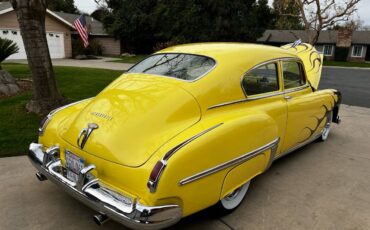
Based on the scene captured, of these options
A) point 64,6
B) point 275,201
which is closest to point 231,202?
point 275,201

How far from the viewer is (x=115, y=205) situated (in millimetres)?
2273

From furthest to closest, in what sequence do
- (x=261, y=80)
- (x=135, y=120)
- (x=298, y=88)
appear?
(x=298, y=88), (x=261, y=80), (x=135, y=120)

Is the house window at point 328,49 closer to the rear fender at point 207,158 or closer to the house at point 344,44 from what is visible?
the house at point 344,44

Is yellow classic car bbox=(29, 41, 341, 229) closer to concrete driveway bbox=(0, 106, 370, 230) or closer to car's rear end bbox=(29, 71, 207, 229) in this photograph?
car's rear end bbox=(29, 71, 207, 229)

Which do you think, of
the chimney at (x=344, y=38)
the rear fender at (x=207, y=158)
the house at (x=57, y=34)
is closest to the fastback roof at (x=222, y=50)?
the rear fender at (x=207, y=158)

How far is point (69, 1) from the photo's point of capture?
45.2 m

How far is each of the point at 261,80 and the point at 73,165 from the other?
2226mm

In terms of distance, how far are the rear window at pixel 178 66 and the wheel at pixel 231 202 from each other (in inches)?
48.4

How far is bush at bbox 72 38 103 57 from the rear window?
→ 23.9 metres

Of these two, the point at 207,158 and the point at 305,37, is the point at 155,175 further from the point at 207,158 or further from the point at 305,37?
the point at 305,37

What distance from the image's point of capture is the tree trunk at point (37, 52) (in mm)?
5164

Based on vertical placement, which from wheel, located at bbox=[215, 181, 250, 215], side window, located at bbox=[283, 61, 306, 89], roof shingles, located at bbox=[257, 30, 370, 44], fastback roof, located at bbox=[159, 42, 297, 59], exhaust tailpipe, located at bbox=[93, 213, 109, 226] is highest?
roof shingles, located at bbox=[257, 30, 370, 44]

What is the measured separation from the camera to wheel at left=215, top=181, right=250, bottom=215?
292 centimetres

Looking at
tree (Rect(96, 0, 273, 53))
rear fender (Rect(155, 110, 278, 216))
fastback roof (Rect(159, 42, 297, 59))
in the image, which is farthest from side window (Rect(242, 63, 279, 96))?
tree (Rect(96, 0, 273, 53))
